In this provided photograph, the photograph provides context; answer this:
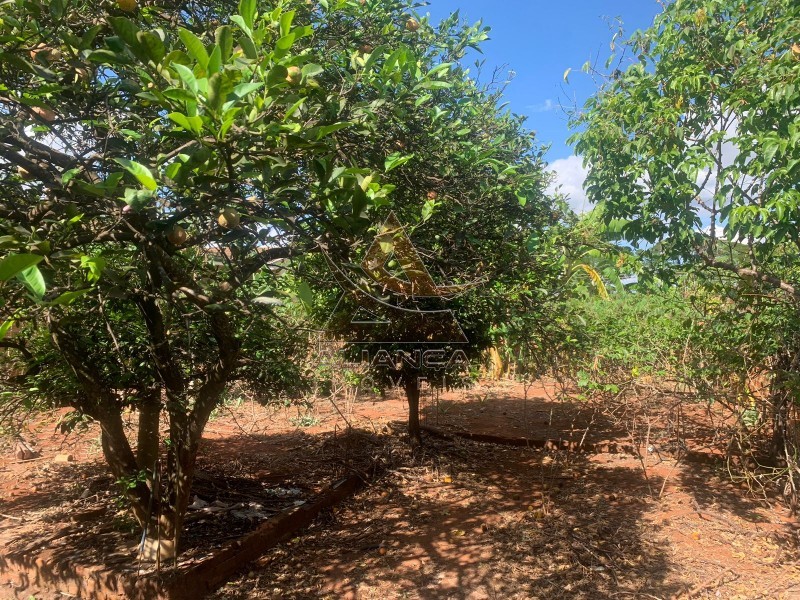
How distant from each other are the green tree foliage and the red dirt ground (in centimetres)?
91

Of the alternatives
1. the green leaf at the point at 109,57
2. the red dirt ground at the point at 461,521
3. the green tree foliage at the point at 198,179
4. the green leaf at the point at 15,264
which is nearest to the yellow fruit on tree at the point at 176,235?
the green tree foliage at the point at 198,179

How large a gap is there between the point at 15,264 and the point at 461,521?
445 centimetres

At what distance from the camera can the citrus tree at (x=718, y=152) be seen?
12.6 feet

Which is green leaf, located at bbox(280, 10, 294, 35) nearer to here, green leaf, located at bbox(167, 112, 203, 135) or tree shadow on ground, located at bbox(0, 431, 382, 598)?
green leaf, located at bbox(167, 112, 203, 135)

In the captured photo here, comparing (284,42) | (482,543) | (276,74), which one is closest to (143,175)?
(276,74)

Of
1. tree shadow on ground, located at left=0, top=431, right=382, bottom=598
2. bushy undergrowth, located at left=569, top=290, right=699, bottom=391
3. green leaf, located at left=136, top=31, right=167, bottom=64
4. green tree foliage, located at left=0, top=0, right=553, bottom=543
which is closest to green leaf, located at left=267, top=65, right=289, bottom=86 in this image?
green tree foliage, located at left=0, top=0, right=553, bottom=543

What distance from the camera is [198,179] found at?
1947 mm

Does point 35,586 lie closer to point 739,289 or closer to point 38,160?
point 38,160

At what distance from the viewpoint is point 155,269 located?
109 inches

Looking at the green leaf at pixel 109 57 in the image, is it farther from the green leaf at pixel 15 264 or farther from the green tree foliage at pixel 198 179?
the green leaf at pixel 15 264

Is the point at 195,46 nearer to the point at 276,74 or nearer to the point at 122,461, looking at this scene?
the point at 276,74

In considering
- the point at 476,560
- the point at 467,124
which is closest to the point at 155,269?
the point at 467,124

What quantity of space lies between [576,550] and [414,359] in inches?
107

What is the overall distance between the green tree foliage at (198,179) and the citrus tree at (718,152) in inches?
32.4
